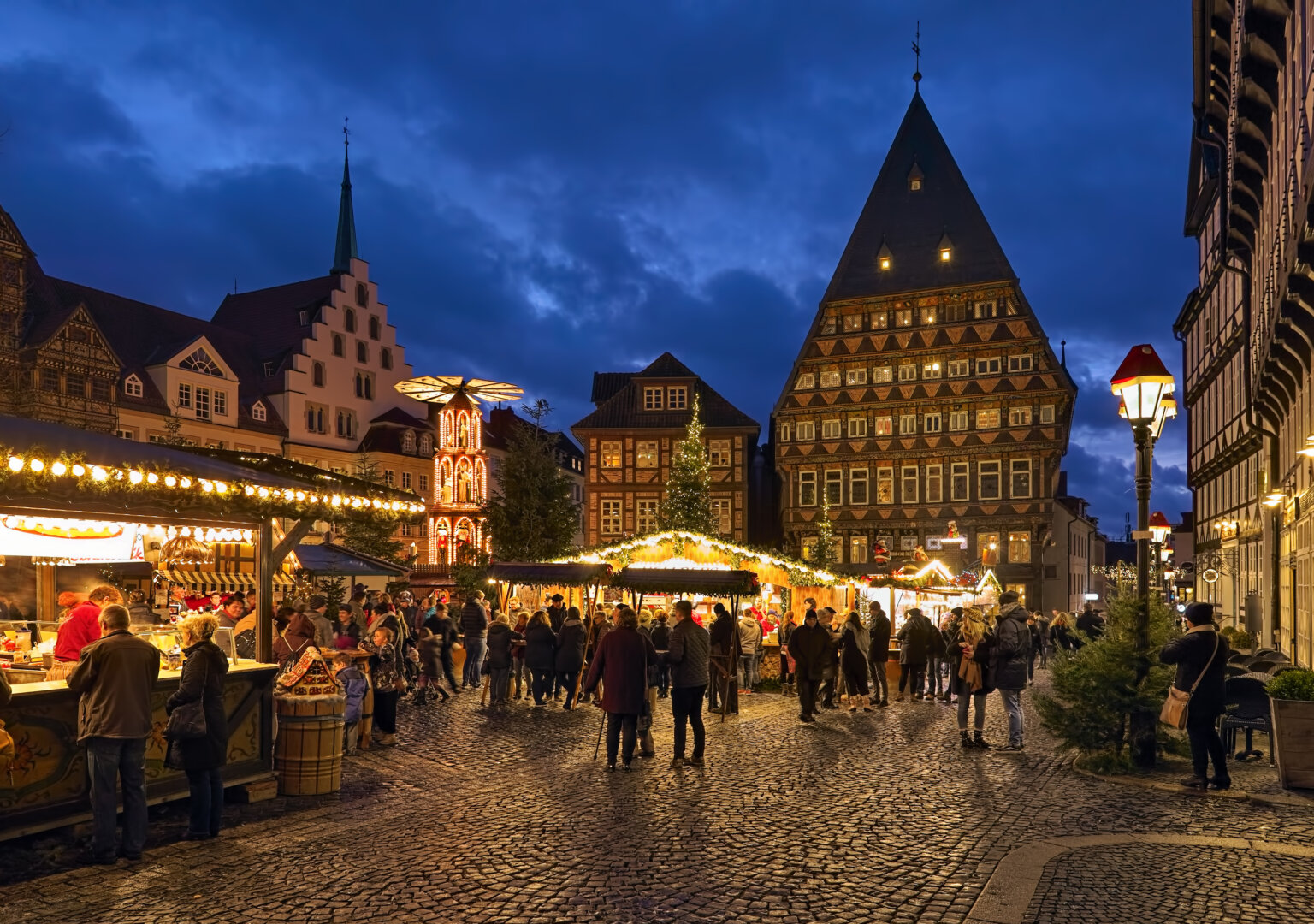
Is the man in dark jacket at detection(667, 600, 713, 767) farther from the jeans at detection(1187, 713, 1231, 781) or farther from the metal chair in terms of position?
the metal chair

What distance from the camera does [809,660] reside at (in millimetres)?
16438

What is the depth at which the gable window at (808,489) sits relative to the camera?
2078 inches

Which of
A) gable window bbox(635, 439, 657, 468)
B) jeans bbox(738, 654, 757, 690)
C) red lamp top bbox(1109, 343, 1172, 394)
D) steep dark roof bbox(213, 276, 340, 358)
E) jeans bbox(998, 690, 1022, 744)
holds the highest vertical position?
steep dark roof bbox(213, 276, 340, 358)

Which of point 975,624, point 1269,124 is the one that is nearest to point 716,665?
point 975,624

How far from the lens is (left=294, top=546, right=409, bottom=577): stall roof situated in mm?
27438

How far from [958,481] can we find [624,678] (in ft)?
134

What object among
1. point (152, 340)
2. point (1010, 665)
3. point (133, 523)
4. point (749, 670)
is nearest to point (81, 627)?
point (133, 523)

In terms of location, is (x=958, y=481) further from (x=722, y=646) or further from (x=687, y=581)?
(x=722, y=646)

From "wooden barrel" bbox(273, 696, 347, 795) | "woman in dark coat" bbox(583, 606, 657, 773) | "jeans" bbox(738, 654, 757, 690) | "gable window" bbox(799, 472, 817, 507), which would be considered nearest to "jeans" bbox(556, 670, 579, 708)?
"jeans" bbox(738, 654, 757, 690)

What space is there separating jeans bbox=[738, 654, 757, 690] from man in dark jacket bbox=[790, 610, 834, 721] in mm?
4195

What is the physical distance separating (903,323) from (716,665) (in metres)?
36.2

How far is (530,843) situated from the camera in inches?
327

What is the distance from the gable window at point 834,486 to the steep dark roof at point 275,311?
2560cm

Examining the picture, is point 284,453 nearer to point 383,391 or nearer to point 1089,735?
point 383,391
